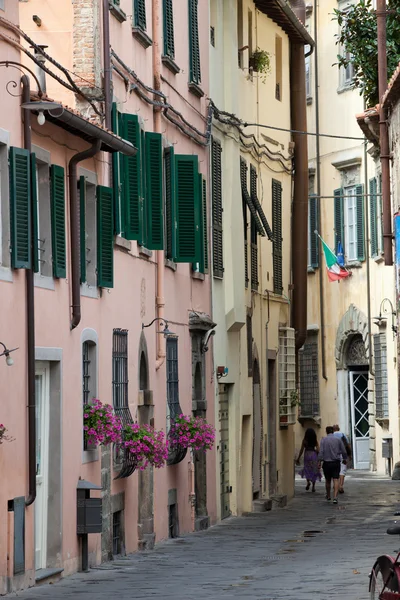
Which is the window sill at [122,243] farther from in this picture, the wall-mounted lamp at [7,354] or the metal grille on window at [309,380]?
the metal grille on window at [309,380]

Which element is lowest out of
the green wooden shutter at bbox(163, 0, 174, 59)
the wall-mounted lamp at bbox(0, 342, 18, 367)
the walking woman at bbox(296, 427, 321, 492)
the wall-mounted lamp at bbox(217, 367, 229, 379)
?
the walking woman at bbox(296, 427, 321, 492)

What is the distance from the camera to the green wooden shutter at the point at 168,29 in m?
23.6

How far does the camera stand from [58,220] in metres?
17.2

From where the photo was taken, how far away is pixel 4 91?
1526cm

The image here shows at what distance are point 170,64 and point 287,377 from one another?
11.5 metres

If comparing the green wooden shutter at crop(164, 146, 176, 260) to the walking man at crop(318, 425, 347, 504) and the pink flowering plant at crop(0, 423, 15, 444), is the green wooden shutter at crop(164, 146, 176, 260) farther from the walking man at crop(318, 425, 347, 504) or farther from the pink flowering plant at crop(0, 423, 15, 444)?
the walking man at crop(318, 425, 347, 504)

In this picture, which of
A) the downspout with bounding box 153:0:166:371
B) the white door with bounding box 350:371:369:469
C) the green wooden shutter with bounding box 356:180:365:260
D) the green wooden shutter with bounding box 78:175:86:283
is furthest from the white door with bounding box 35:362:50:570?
the white door with bounding box 350:371:369:469

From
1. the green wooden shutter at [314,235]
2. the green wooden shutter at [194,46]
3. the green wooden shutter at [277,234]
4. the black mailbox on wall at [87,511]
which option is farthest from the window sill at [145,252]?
the green wooden shutter at [314,235]

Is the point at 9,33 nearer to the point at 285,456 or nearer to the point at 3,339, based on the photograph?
the point at 3,339

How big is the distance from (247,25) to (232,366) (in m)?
7.17

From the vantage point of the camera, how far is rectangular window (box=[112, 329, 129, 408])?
19875mm

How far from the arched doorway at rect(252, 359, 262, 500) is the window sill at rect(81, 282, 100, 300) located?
1261cm

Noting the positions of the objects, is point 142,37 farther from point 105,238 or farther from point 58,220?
point 58,220

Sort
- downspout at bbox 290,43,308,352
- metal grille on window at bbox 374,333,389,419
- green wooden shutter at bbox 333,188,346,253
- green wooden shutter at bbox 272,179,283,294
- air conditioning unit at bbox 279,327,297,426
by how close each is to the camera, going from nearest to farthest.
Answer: green wooden shutter at bbox 272,179,283,294 → air conditioning unit at bbox 279,327,297,426 → downspout at bbox 290,43,308,352 → metal grille on window at bbox 374,333,389,419 → green wooden shutter at bbox 333,188,346,253
